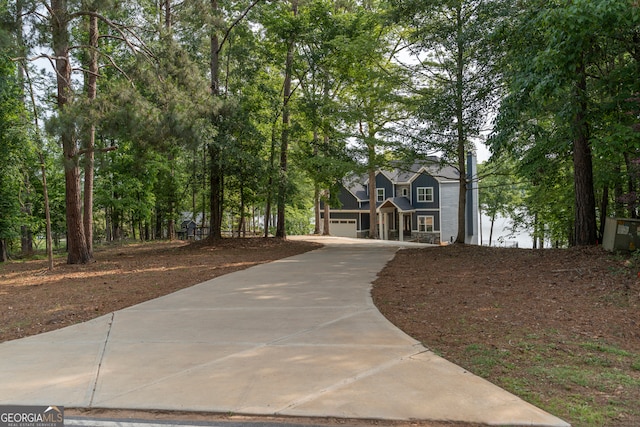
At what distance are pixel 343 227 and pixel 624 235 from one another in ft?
98.7

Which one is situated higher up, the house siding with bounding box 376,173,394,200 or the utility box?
the house siding with bounding box 376,173,394,200

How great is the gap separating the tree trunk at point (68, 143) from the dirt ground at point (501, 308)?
81 cm

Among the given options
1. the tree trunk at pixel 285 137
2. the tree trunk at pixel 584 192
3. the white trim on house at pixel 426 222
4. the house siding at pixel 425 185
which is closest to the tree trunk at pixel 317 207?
the tree trunk at pixel 285 137

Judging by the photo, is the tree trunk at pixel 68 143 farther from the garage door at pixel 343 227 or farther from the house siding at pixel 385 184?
the garage door at pixel 343 227

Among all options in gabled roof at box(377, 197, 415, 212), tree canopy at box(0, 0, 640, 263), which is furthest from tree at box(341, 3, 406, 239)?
gabled roof at box(377, 197, 415, 212)

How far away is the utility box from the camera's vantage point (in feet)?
30.2

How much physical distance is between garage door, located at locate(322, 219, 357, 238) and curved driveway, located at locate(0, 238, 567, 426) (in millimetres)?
31817

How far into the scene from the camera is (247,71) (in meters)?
18.5

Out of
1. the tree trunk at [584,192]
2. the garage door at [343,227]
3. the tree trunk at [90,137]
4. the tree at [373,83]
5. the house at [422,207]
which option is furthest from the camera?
the garage door at [343,227]

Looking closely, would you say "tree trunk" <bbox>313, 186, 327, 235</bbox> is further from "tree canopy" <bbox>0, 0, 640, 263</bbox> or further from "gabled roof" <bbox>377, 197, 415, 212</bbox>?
"gabled roof" <bbox>377, 197, 415, 212</bbox>

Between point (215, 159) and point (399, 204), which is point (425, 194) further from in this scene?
point (215, 159)

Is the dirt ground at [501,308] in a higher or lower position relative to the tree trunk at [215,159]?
lower

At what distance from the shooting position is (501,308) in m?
5.96

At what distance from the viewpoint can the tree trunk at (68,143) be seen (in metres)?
11.0
